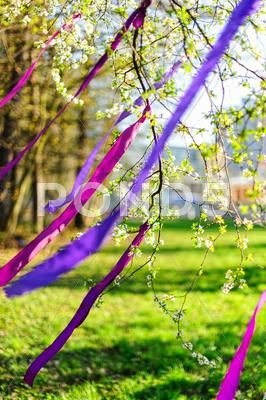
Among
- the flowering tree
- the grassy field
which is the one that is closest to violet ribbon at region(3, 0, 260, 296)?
the flowering tree

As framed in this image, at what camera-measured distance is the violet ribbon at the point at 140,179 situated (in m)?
2.28

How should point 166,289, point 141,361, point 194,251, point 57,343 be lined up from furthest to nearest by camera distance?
point 194,251, point 166,289, point 141,361, point 57,343

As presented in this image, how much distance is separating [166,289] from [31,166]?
4.20 m

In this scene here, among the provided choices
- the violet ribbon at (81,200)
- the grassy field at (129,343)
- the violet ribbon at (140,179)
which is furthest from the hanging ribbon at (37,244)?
the grassy field at (129,343)

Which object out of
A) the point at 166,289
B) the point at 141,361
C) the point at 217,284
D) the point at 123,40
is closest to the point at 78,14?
the point at 123,40

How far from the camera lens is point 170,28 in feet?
9.21

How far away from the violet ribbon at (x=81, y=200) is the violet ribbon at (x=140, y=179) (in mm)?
240

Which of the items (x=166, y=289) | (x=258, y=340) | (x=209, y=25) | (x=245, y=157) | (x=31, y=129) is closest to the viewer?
(x=245, y=157)

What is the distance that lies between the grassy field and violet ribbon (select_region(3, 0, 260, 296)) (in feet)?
2.17

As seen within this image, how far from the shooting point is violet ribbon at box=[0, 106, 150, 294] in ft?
9.27

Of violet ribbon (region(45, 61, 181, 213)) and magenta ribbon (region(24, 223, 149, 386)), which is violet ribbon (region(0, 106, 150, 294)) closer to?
violet ribbon (region(45, 61, 181, 213))

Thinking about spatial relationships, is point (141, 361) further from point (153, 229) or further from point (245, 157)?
point (245, 157)

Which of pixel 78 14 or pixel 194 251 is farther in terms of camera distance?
pixel 194 251

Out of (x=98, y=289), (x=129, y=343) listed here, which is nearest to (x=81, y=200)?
(x=98, y=289)
